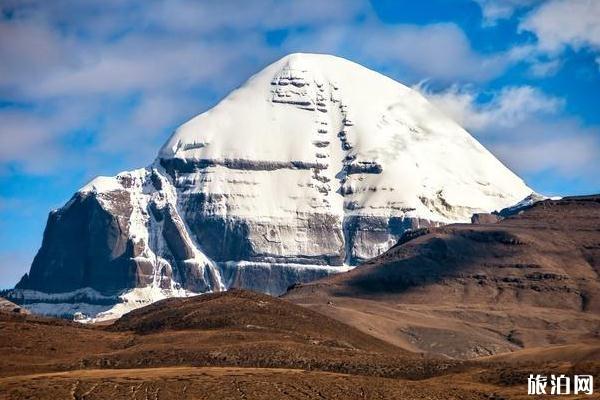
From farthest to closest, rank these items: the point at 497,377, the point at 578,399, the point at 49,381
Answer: the point at 497,377 < the point at 49,381 < the point at 578,399

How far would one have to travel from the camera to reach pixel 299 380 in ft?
599

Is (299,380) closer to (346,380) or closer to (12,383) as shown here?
(346,380)

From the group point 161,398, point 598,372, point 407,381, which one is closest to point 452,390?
point 407,381

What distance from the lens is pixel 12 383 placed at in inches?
7067

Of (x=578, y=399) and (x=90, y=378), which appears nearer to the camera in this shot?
(x=578, y=399)

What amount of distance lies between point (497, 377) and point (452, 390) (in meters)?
14.2

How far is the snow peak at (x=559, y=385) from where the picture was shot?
177000mm

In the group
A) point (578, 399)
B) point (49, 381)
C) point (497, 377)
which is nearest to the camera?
point (578, 399)

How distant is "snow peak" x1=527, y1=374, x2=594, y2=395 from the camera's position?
17700 cm

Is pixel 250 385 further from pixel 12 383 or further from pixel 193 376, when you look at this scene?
pixel 12 383

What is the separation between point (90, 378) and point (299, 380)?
26.5 meters

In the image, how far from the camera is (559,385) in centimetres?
18175

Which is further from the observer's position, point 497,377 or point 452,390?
point 497,377

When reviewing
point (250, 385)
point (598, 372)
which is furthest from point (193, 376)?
point (598, 372)
